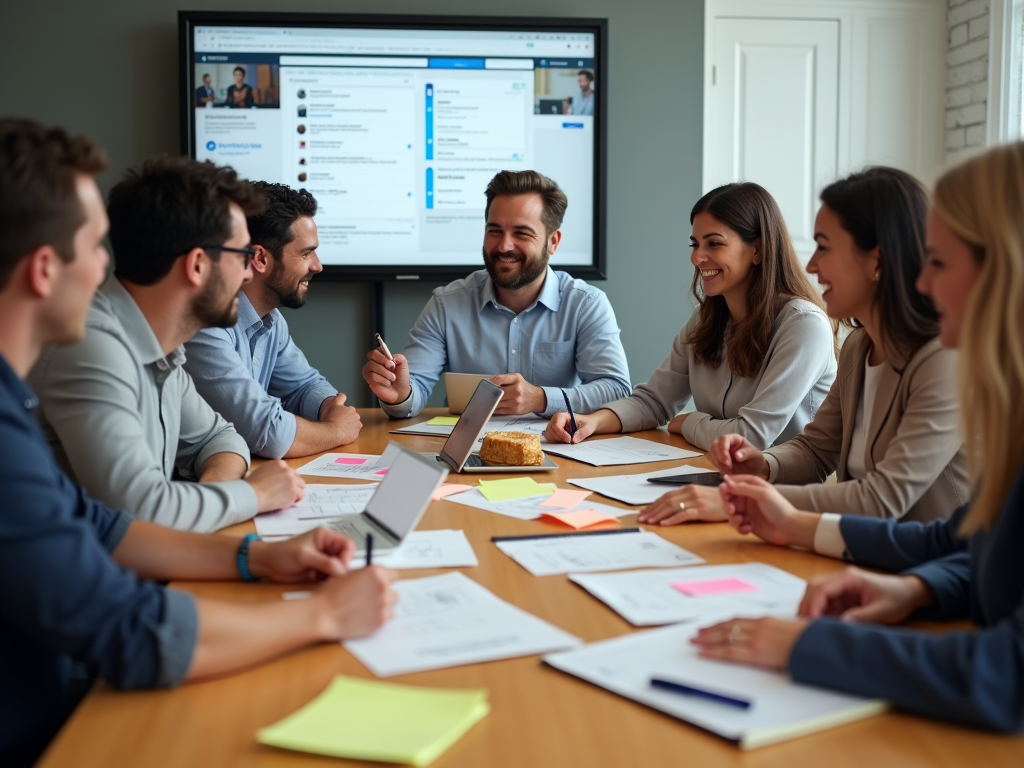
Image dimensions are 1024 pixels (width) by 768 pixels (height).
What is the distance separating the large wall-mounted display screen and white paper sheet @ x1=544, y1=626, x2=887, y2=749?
311 centimetres

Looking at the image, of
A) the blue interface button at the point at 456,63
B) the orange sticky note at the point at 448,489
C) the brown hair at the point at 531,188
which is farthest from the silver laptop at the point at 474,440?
the blue interface button at the point at 456,63

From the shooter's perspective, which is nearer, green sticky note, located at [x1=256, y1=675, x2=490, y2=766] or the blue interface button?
green sticky note, located at [x1=256, y1=675, x2=490, y2=766]

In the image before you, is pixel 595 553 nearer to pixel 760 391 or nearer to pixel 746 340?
pixel 760 391

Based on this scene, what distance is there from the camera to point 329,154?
400 cm

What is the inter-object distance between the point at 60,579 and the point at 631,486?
1.24 m

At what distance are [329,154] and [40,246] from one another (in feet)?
10.1

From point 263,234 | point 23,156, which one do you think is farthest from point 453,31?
point 23,156

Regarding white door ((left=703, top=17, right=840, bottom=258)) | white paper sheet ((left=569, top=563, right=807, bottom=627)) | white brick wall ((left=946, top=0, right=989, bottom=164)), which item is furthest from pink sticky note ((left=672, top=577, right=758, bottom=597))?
white brick wall ((left=946, top=0, right=989, bottom=164))

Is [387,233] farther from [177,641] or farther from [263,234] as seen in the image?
Answer: [177,641]

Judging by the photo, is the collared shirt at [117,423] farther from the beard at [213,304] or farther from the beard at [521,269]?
the beard at [521,269]

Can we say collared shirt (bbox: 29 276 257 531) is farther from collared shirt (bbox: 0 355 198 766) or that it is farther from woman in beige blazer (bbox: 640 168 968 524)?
woman in beige blazer (bbox: 640 168 968 524)

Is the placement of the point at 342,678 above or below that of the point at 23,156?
below

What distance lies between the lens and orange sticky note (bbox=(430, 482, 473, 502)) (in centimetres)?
189

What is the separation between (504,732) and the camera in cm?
92
